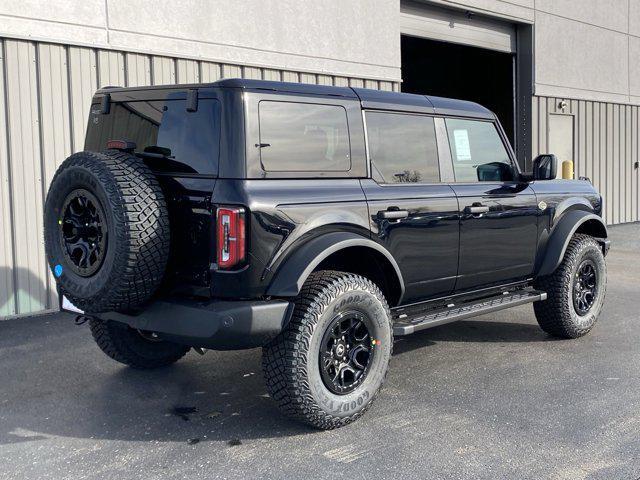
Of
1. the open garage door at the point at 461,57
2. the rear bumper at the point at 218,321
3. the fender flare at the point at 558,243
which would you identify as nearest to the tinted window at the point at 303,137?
the rear bumper at the point at 218,321

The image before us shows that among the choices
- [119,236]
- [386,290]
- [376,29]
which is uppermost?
[376,29]

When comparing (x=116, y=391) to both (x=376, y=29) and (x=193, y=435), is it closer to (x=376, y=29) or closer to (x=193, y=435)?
(x=193, y=435)

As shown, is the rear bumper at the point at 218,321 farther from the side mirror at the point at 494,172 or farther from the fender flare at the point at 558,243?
the fender flare at the point at 558,243

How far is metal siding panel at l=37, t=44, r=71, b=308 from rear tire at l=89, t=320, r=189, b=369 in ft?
7.88

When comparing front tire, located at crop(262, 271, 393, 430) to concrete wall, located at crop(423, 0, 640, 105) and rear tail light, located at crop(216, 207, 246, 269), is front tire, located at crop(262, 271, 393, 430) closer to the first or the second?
rear tail light, located at crop(216, 207, 246, 269)

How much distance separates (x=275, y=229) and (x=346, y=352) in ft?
2.85

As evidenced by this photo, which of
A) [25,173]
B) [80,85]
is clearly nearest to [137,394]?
[25,173]

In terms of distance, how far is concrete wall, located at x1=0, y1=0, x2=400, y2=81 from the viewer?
23.4 feet

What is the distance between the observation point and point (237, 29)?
28.3 ft

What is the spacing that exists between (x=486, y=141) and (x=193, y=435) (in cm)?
312

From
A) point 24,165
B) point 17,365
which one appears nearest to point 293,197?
point 17,365

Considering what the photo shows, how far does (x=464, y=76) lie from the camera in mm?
15492

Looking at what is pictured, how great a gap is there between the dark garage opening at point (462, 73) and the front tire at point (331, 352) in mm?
8950

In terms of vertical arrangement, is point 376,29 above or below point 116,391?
above
